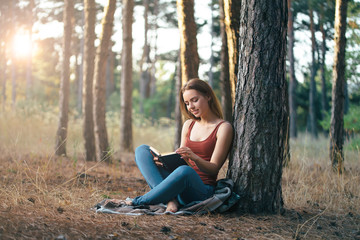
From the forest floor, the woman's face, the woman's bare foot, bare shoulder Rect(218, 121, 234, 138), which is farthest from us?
the woman's face

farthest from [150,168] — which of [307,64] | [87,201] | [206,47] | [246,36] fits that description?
[206,47]

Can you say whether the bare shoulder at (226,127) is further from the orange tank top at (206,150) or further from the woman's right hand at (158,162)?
the woman's right hand at (158,162)

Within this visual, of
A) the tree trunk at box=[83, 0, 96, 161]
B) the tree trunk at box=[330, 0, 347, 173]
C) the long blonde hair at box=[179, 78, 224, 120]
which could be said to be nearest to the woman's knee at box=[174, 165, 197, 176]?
the long blonde hair at box=[179, 78, 224, 120]

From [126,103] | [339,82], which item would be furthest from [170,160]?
[126,103]

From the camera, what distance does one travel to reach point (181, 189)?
11.8 ft

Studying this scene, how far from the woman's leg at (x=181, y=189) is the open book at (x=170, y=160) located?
21 centimetres

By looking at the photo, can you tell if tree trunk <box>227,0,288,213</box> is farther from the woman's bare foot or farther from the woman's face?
the woman's bare foot

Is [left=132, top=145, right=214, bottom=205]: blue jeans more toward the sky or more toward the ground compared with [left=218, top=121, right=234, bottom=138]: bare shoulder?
more toward the ground

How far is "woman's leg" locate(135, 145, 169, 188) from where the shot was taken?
3864 millimetres

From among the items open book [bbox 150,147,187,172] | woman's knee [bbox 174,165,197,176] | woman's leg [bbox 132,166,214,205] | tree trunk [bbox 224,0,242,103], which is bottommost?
woman's leg [bbox 132,166,214,205]

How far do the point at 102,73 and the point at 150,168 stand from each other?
4.69 meters

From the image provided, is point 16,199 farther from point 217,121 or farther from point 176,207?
point 217,121

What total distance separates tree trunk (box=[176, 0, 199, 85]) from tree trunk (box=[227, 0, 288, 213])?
2522 millimetres

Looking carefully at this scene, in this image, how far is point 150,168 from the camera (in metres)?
3.91
